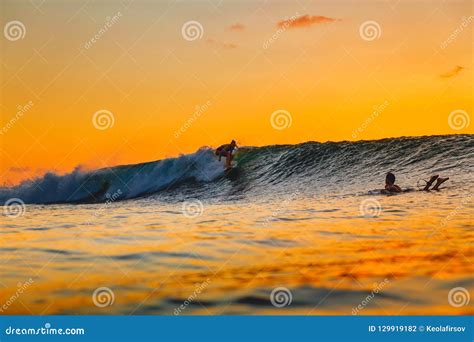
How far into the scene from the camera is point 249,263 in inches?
238

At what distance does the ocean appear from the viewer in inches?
199

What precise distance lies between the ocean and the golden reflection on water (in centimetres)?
1

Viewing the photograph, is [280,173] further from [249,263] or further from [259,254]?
[249,263]

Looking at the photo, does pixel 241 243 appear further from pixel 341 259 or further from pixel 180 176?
pixel 180 176

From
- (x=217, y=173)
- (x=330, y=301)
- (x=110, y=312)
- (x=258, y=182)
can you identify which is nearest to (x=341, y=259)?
(x=330, y=301)

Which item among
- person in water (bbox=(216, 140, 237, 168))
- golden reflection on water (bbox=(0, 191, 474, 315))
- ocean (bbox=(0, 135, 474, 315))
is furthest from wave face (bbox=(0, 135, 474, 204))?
golden reflection on water (bbox=(0, 191, 474, 315))

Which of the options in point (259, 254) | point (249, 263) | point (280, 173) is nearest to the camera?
point (249, 263)

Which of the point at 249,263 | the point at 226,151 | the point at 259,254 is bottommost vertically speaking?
the point at 249,263

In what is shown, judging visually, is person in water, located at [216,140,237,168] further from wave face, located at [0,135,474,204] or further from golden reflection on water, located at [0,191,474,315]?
golden reflection on water, located at [0,191,474,315]

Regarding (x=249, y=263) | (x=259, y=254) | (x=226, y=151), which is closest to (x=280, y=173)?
(x=226, y=151)

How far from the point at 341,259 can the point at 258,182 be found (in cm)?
843

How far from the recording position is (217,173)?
1561 cm

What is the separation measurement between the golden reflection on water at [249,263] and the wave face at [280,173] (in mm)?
4298

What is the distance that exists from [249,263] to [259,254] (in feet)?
1.20
